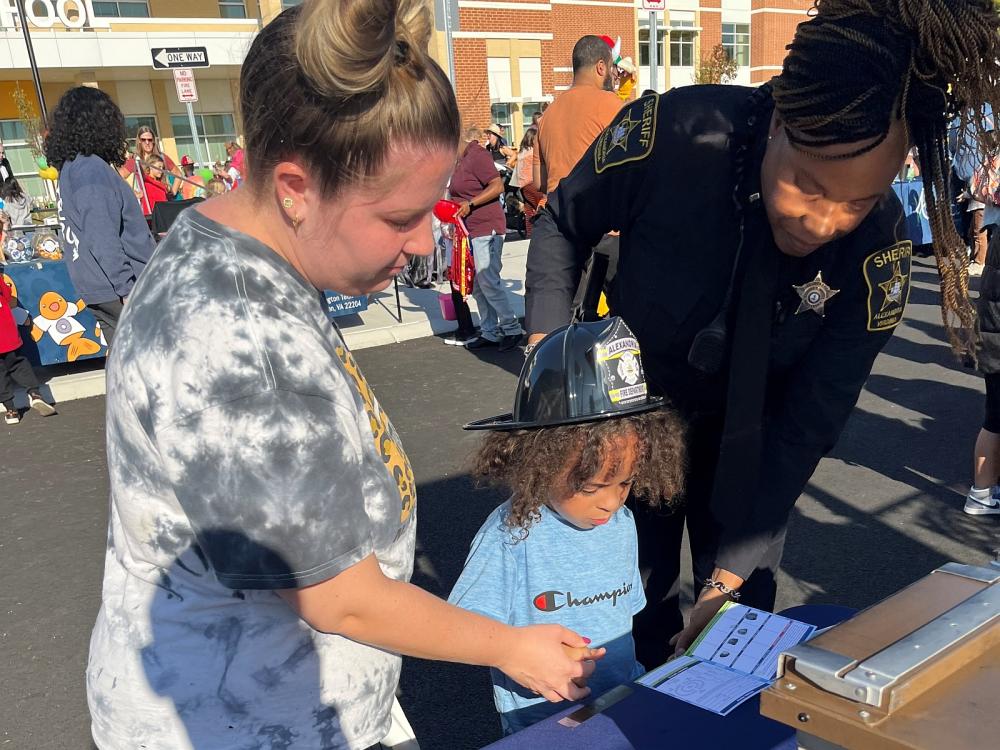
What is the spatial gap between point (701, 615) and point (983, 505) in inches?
102

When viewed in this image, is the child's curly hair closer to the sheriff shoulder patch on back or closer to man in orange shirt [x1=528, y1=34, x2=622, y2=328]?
the sheriff shoulder patch on back

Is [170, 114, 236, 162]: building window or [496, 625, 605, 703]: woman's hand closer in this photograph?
[496, 625, 605, 703]: woman's hand

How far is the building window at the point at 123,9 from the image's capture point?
77.0 ft

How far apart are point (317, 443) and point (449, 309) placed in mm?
6368

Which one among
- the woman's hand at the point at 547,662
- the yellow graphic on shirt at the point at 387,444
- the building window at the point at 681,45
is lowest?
the woman's hand at the point at 547,662

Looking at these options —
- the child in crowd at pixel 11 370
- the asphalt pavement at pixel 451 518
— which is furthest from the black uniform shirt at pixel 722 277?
the child in crowd at pixel 11 370

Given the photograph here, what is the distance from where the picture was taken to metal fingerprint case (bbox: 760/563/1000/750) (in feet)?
2.54

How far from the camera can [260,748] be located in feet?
3.75

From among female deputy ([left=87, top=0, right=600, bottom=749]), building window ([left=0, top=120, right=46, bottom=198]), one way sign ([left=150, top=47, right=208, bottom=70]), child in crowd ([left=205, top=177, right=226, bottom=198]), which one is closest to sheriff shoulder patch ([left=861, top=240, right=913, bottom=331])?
female deputy ([left=87, top=0, right=600, bottom=749])

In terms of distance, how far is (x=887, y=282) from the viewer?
169 cm

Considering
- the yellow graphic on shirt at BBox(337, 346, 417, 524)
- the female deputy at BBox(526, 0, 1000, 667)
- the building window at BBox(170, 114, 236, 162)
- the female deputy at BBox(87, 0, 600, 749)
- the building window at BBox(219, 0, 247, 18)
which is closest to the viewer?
the female deputy at BBox(87, 0, 600, 749)

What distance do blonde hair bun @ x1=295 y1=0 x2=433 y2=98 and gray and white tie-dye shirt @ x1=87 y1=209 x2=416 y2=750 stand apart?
234mm

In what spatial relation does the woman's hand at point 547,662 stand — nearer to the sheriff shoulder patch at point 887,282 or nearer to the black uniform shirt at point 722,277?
the black uniform shirt at point 722,277

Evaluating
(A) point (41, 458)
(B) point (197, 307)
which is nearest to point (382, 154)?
(B) point (197, 307)
